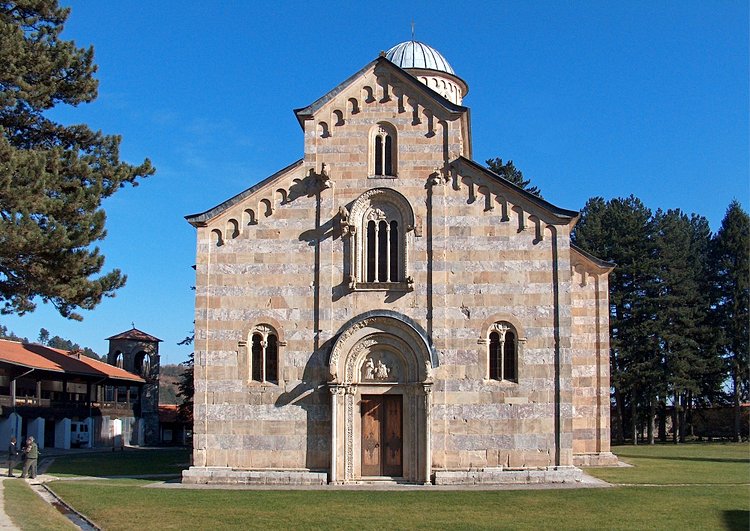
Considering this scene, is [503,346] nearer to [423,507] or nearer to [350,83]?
[423,507]

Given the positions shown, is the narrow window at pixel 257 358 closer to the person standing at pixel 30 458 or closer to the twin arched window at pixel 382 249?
the twin arched window at pixel 382 249

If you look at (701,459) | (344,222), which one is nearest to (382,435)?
(344,222)

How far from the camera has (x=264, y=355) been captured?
2552 cm

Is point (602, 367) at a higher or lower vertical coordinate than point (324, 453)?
higher

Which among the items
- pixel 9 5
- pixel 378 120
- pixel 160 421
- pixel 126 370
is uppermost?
pixel 9 5

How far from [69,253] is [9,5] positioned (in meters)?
7.38

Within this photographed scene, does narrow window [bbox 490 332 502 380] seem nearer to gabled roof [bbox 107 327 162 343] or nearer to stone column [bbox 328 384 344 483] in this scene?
stone column [bbox 328 384 344 483]

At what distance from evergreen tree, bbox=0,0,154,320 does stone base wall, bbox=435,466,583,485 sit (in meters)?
11.3

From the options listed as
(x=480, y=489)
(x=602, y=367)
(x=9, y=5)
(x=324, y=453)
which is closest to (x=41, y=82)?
(x=9, y=5)

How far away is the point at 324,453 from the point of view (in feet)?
81.3

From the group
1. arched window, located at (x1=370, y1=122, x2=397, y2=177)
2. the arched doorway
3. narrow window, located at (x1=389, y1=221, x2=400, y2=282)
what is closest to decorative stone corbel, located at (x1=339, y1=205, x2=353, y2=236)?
narrow window, located at (x1=389, y1=221, x2=400, y2=282)

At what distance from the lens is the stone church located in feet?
80.5

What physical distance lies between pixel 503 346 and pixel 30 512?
541 inches

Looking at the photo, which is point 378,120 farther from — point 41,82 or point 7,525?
point 7,525
